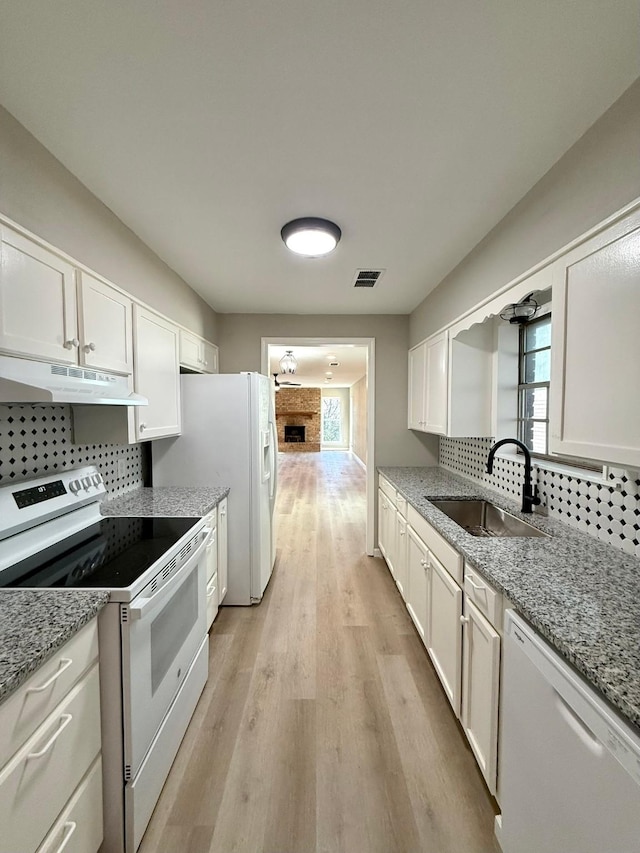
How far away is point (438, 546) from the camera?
1.87m

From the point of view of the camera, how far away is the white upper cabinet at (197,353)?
106 inches

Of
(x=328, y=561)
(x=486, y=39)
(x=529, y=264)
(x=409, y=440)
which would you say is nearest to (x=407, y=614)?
(x=328, y=561)

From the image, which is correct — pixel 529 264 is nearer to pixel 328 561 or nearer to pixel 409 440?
pixel 409 440

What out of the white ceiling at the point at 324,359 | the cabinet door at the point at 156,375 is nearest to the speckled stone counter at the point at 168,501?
the cabinet door at the point at 156,375

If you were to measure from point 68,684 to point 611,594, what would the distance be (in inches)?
66.0

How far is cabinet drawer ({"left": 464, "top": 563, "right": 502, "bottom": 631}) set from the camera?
1.27 m

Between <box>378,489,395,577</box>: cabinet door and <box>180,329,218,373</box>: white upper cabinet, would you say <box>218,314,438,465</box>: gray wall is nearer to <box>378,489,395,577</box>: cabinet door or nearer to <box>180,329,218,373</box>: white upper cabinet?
<box>180,329,218,373</box>: white upper cabinet

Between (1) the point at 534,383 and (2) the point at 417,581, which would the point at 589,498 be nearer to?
(1) the point at 534,383

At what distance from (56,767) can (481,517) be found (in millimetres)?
2317

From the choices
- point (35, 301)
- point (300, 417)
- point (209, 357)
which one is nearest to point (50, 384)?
point (35, 301)

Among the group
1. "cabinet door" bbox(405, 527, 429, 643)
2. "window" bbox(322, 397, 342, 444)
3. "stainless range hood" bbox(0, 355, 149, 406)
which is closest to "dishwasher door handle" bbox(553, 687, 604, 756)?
"cabinet door" bbox(405, 527, 429, 643)

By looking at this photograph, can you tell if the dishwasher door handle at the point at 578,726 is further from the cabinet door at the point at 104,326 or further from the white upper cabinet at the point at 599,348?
the cabinet door at the point at 104,326

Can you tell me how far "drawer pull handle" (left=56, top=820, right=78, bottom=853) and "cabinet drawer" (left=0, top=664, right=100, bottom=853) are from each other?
0.06 m

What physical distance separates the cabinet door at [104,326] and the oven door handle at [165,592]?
3.24ft
